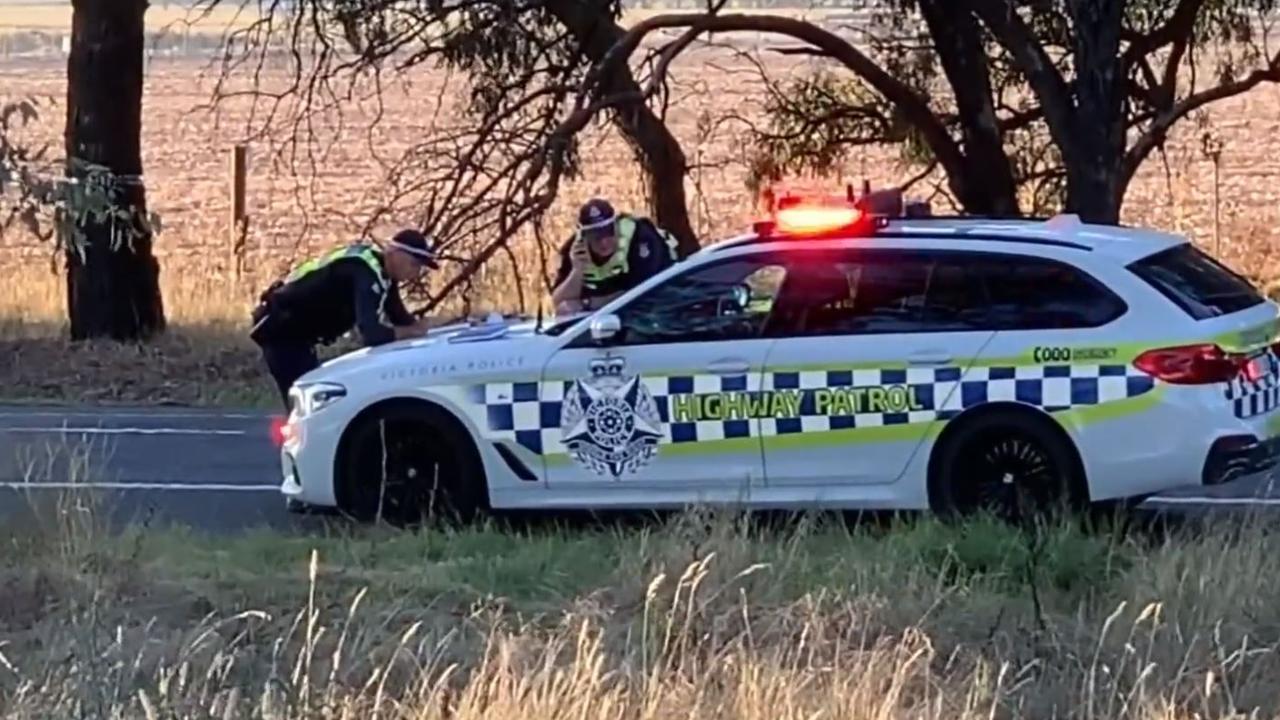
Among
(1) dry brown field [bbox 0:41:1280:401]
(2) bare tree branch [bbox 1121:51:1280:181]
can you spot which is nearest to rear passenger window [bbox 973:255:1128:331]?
(1) dry brown field [bbox 0:41:1280:401]

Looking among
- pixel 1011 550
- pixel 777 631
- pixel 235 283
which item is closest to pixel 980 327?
pixel 1011 550

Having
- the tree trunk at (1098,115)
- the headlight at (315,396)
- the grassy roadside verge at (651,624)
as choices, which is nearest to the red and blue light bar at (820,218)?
the grassy roadside verge at (651,624)

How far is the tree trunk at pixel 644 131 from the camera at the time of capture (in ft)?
61.3

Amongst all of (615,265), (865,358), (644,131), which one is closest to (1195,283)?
(865,358)

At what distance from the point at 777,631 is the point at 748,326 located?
10.4 feet

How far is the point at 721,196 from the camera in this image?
28.3 metres

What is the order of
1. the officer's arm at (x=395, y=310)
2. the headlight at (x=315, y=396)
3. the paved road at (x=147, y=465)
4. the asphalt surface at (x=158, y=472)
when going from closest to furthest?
1. the headlight at (x=315, y=396)
2. the asphalt surface at (x=158, y=472)
3. the paved road at (x=147, y=465)
4. the officer's arm at (x=395, y=310)

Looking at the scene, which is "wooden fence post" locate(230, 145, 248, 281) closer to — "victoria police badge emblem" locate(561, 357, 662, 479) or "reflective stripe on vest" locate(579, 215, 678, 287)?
"reflective stripe on vest" locate(579, 215, 678, 287)

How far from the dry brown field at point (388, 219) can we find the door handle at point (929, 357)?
164 inches

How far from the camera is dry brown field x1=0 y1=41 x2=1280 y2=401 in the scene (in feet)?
63.1

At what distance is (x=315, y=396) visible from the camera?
11531mm

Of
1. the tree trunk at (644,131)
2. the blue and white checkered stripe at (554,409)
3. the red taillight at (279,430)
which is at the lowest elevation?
the red taillight at (279,430)

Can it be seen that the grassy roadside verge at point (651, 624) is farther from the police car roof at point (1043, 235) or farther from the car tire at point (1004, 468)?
the police car roof at point (1043, 235)

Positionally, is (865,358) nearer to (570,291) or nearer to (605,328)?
(605,328)
